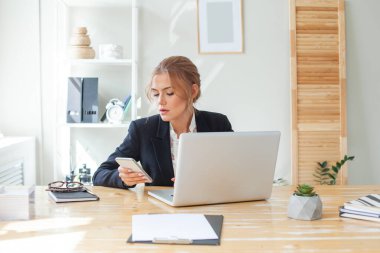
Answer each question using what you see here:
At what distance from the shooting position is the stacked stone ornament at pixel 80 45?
12.5 ft

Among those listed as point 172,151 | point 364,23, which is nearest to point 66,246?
point 172,151

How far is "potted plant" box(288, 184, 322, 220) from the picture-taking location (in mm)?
1704

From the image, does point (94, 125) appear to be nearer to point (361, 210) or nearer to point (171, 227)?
point (171, 227)

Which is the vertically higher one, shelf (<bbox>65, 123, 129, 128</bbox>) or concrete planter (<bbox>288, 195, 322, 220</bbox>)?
shelf (<bbox>65, 123, 129, 128</bbox>)

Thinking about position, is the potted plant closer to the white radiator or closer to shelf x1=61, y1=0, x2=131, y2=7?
the white radiator

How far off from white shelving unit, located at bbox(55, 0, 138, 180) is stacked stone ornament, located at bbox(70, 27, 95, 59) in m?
0.18

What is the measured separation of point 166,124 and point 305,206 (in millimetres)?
1046

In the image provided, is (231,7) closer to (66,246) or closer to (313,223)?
(313,223)

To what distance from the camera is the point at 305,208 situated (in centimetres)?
170

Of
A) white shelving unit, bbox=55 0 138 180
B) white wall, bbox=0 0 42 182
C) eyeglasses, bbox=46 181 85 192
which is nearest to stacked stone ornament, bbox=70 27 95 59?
white shelving unit, bbox=55 0 138 180

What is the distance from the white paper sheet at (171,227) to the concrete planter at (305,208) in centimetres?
30

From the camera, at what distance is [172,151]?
8.42 ft

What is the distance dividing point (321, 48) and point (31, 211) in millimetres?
2967

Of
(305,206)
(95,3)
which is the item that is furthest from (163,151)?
Result: (95,3)
